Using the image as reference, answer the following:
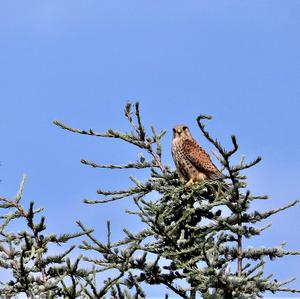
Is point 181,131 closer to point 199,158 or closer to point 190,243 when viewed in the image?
point 199,158

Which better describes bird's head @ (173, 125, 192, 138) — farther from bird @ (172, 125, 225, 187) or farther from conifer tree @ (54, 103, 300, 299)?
conifer tree @ (54, 103, 300, 299)

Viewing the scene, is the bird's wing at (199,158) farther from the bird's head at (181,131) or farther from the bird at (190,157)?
the bird's head at (181,131)

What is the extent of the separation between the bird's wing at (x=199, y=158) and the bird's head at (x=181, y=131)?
0.40 m

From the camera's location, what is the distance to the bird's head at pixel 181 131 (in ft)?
45.7

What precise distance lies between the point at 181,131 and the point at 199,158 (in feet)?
4.55

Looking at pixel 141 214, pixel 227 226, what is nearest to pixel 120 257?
pixel 141 214

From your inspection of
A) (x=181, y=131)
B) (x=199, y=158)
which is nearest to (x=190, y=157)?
(x=199, y=158)

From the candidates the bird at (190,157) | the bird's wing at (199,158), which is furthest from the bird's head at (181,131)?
the bird's wing at (199,158)

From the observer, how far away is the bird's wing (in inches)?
493

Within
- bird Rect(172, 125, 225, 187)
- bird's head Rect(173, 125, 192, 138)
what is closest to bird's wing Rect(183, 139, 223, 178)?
bird Rect(172, 125, 225, 187)

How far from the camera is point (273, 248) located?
23.9ft

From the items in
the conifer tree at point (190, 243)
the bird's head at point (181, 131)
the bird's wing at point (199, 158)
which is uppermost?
the bird's head at point (181, 131)

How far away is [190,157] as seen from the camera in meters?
12.8

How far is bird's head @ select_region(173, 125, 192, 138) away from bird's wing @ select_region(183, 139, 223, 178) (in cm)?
40
